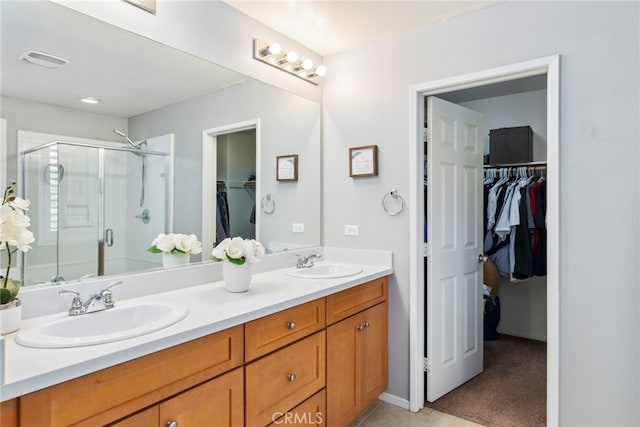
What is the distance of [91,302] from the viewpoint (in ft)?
4.70

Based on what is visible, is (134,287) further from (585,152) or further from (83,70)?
(585,152)

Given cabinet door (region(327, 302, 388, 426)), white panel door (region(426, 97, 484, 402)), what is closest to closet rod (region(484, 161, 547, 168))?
white panel door (region(426, 97, 484, 402))

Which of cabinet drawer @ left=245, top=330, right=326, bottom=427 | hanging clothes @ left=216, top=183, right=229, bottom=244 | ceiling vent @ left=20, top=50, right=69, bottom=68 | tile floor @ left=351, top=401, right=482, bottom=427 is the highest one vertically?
ceiling vent @ left=20, top=50, right=69, bottom=68

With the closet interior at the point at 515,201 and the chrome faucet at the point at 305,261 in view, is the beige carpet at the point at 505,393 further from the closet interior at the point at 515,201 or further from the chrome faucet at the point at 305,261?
the chrome faucet at the point at 305,261

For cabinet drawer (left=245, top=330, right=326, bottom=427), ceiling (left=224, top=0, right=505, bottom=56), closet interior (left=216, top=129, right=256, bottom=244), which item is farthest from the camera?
closet interior (left=216, top=129, right=256, bottom=244)

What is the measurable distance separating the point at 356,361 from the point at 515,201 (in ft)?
6.63

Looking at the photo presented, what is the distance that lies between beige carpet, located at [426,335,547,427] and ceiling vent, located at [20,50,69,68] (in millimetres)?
2722

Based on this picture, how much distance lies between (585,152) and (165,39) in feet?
6.95

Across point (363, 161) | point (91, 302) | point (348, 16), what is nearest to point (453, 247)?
point (363, 161)

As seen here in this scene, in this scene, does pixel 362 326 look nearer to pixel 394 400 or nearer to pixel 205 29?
pixel 394 400

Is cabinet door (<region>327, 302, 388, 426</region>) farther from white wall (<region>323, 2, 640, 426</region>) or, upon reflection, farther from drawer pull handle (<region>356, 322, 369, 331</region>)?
white wall (<region>323, 2, 640, 426</region>)

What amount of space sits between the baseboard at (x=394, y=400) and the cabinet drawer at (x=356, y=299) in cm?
65

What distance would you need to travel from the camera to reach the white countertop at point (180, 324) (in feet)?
3.11

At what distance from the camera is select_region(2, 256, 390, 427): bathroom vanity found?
3.44ft
